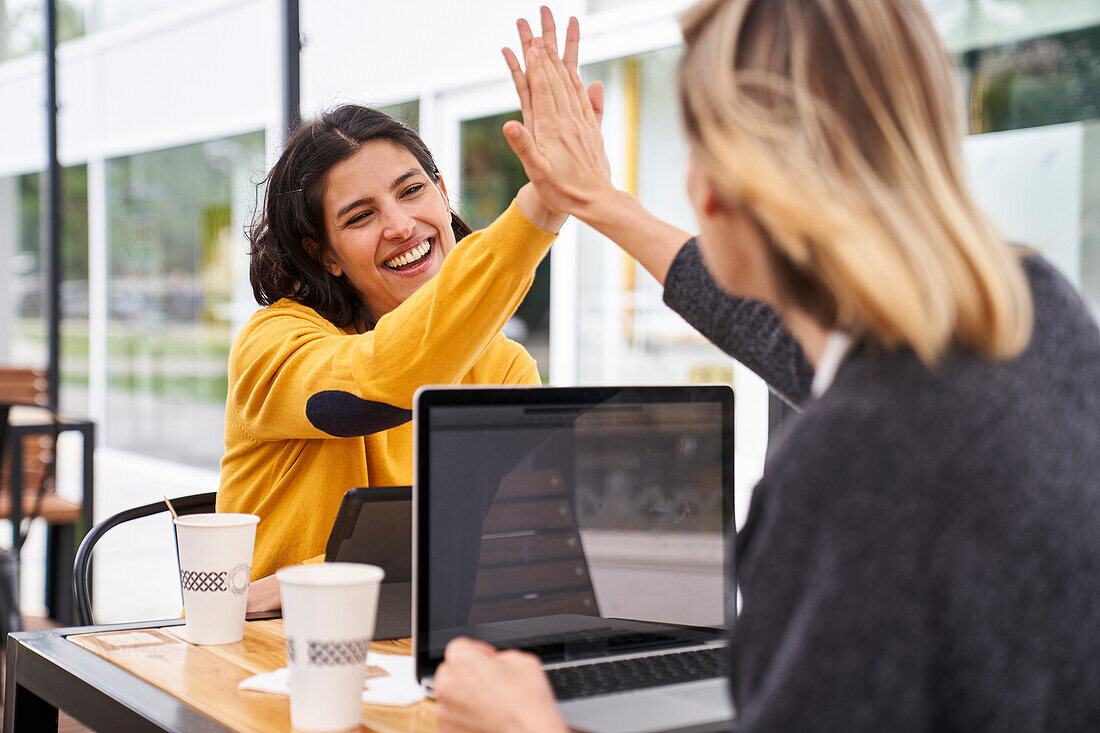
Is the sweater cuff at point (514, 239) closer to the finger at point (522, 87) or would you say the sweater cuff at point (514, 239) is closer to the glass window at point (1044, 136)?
the finger at point (522, 87)

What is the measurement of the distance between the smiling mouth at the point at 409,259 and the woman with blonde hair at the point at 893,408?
3.06ft

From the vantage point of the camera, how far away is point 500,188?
13.0 feet

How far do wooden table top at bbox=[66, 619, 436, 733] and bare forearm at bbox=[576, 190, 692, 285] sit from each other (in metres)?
0.47

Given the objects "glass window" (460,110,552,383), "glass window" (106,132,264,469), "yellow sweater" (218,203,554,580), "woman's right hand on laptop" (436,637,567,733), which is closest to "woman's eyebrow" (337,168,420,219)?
"yellow sweater" (218,203,554,580)

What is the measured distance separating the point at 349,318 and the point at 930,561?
1195mm

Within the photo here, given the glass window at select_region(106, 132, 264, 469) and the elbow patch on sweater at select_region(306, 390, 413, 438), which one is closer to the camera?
the elbow patch on sweater at select_region(306, 390, 413, 438)

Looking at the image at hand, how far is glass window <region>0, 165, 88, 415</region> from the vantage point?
600cm

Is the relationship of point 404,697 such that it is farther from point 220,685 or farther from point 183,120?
point 183,120

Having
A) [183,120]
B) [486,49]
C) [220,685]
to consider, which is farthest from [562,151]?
[183,120]

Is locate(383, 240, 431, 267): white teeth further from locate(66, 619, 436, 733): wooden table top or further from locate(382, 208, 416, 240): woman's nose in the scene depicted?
locate(66, 619, 436, 733): wooden table top

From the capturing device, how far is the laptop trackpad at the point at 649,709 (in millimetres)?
865

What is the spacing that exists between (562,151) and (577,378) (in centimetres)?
257

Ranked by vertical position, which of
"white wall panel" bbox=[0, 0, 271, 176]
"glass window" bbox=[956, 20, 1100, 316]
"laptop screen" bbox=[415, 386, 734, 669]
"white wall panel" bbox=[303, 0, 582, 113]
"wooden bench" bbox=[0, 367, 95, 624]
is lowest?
"wooden bench" bbox=[0, 367, 95, 624]

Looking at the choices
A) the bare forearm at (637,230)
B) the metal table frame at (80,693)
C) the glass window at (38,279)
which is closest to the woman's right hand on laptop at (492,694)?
the metal table frame at (80,693)
